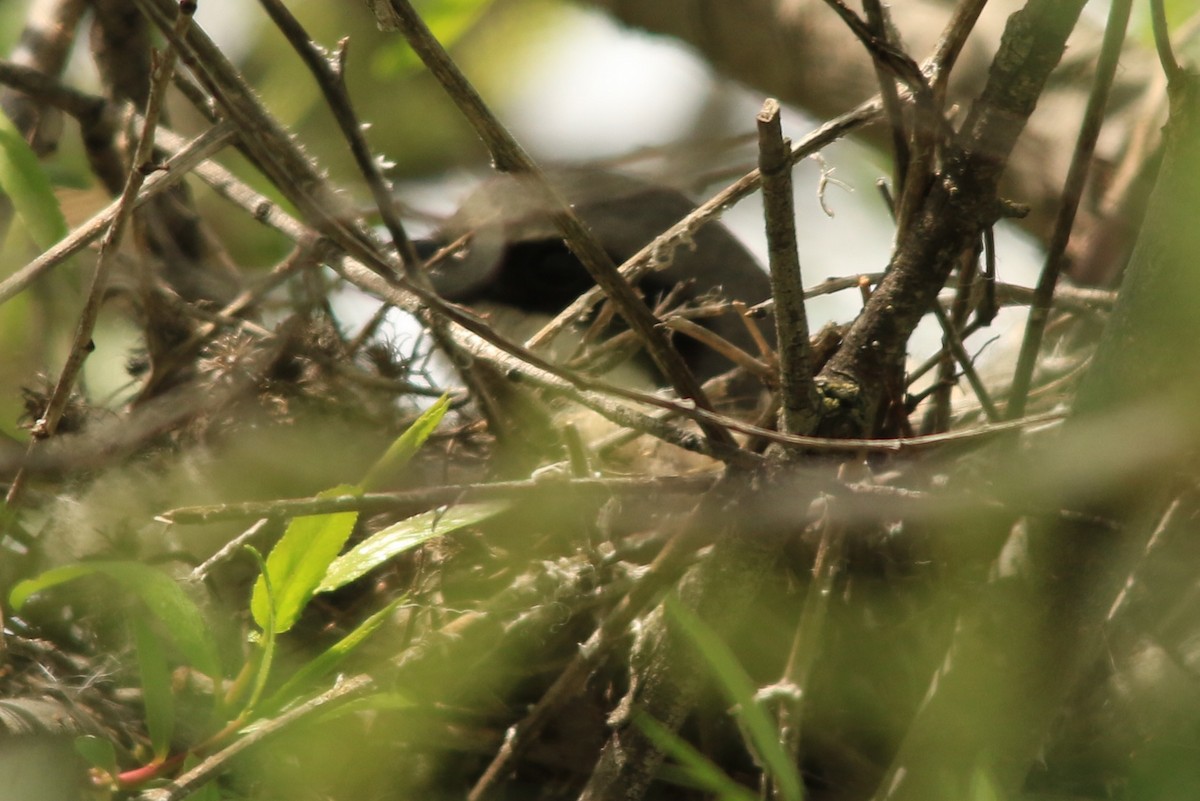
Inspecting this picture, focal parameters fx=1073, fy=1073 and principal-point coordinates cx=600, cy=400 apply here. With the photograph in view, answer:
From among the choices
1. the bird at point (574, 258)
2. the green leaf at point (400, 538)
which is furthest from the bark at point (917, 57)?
the green leaf at point (400, 538)

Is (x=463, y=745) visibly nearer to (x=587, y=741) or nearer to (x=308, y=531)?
(x=587, y=741)

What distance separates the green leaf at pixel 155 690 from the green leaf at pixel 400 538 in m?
0.11

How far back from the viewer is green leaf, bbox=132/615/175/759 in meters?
0.63

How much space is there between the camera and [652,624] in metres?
0.70

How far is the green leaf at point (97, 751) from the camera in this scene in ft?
1.92

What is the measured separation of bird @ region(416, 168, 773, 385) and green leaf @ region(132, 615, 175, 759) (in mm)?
600

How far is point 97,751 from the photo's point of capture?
23.3 inches

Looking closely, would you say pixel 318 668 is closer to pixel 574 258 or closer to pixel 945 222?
pixel 945 222

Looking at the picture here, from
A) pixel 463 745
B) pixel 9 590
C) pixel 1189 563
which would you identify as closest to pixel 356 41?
pixel 9 590

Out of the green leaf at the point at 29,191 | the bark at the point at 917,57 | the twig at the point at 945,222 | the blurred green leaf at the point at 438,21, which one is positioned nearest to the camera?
the twig at the point at 945,222

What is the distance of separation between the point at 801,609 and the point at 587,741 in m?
0.18

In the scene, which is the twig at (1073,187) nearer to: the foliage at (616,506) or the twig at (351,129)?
the foliage at (616,506)

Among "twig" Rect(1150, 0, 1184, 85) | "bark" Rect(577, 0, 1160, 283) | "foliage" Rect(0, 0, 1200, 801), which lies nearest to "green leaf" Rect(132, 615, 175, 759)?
"foliage" Rect(0, 0, 1200, 801)

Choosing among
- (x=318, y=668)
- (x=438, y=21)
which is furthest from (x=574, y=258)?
(x=318, y=668)
